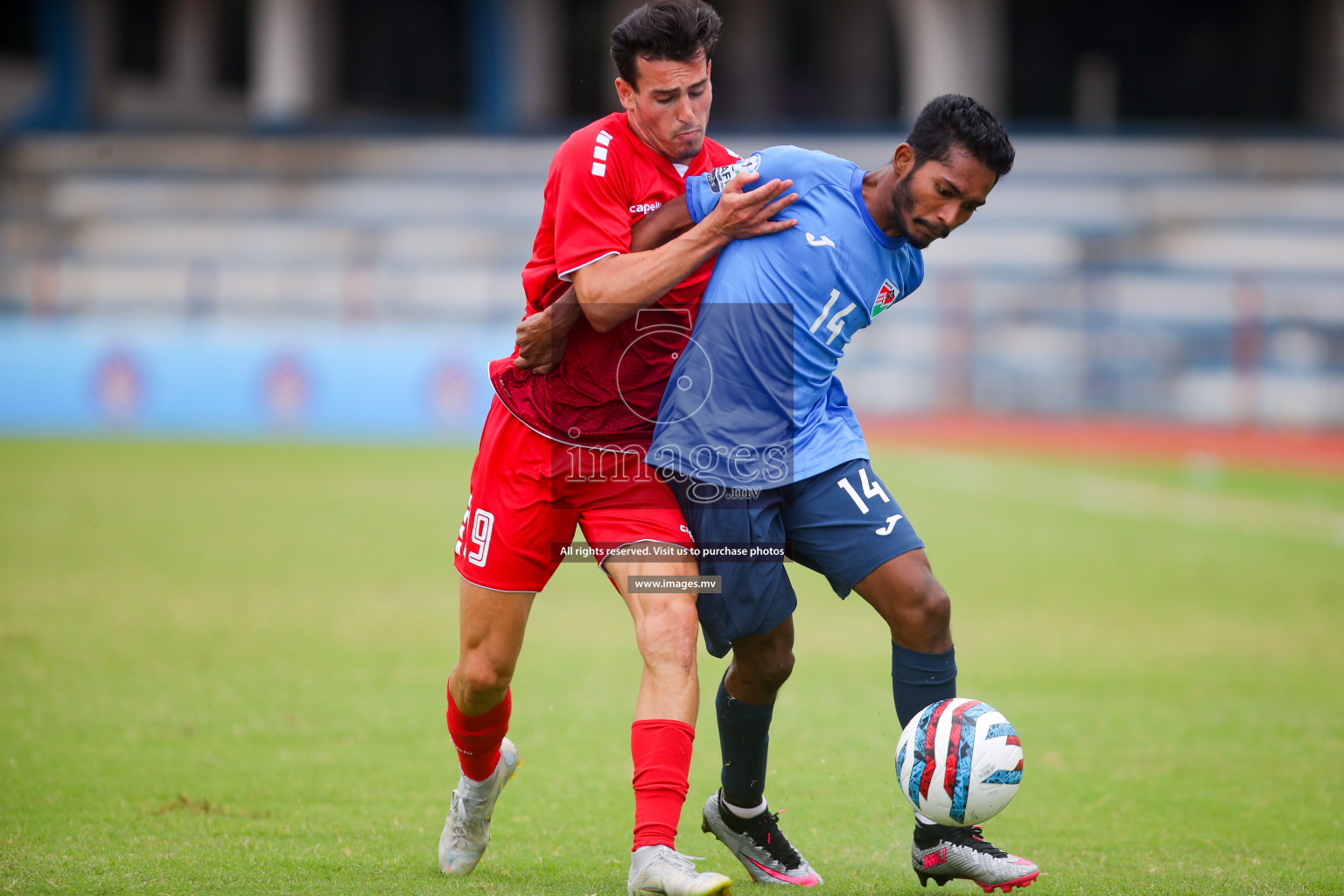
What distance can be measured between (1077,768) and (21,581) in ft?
23.3

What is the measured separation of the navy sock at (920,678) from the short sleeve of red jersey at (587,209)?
1458 mm

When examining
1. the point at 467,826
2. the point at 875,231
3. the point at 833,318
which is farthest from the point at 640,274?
the point at 467,826

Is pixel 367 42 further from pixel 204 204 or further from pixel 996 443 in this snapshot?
pixel 996 443

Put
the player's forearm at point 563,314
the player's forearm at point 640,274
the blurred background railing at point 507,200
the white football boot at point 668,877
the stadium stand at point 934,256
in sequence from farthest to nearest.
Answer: the stadium stand at point 934,256 → the blurred background railing at point 507,200 → the player's forearm at point 563,314 → the player's forearm at point 640,274 → the white football boot at point 668,877

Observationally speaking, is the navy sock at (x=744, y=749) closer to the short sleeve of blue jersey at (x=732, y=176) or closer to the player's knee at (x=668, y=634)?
the player's knee at (x=668, y=634)

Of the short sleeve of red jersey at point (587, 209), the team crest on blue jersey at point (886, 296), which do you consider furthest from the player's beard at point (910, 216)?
the short sleeve of red jersey at point (587, 209)

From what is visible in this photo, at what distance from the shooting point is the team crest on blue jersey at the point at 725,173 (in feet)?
13.4

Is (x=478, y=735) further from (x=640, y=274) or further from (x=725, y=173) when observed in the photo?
(x=725, y=173)

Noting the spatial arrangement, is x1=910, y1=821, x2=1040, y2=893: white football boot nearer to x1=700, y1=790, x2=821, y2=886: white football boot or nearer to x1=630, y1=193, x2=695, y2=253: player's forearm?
x1=700, y1=790, x2=821, y2=886: white football boot

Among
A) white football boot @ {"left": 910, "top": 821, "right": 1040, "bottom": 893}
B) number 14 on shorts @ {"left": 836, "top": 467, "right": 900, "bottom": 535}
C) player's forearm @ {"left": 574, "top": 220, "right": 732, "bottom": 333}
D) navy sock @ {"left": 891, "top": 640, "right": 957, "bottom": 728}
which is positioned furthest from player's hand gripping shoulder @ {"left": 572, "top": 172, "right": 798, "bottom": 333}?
white football boot @ {"left": 910, "top": 821, "right": 1040, "bottom": 893}

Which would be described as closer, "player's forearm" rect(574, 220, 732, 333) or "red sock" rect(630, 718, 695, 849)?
"red sock" rect(630, 718, 695, 849)

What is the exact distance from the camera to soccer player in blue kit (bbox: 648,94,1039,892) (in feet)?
13.0

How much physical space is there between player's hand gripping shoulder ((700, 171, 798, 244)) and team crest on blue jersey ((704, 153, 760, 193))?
0.02m

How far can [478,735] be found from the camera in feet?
14.3
